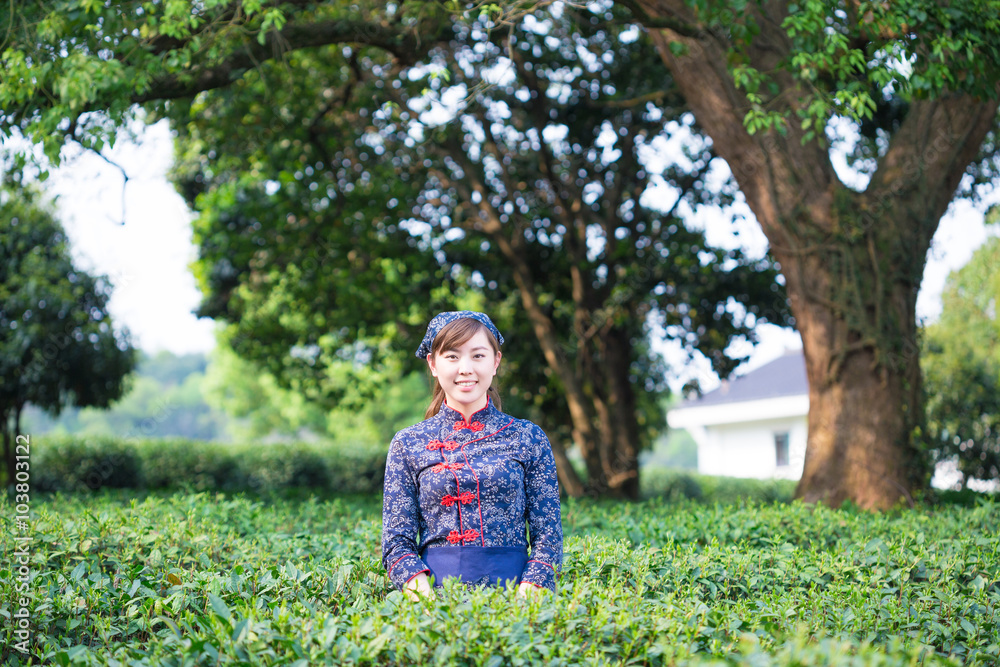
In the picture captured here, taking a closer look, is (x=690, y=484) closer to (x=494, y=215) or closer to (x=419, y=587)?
(x=494, y=215)

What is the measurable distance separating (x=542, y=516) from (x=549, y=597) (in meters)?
0.37

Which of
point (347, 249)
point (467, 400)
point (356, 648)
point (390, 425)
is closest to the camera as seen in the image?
point (356, 648)

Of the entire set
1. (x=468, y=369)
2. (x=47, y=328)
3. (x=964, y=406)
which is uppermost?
(x=47, y=328)

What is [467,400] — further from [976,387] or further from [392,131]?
[976,387]

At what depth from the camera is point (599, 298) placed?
41.0 feet

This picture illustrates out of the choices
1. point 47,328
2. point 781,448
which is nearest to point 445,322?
point 47,328

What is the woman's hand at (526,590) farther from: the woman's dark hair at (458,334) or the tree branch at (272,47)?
the tree branch at (272,47)

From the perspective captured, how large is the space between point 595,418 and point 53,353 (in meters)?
9.02

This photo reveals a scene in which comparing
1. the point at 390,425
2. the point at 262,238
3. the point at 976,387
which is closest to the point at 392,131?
the point at 262,238

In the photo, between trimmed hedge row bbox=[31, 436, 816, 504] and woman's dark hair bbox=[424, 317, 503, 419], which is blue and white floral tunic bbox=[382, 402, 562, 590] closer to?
woman's dark hair bbox=[424, 317, 503, 419]

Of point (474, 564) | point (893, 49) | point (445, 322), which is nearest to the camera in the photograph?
point (474, 564)

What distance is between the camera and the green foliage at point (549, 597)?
8.14 feet

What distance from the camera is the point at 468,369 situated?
3143mm

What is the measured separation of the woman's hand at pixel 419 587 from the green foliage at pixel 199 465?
1220cm
